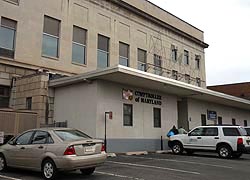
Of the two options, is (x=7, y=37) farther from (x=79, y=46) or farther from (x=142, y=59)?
(x=142, y=59)

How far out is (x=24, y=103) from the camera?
62.9ft

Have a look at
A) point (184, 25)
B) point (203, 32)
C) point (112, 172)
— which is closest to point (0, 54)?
point (112, 172)

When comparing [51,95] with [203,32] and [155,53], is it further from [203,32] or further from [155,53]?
[203,32]

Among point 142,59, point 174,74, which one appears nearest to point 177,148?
point 142,59

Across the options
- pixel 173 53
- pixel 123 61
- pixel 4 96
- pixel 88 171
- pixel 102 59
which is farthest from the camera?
pixel 173 53

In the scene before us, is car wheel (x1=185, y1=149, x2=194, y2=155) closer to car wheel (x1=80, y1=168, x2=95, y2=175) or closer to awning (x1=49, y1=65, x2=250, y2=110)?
awning (x1=49, y1=65, x2=250, y2=110)

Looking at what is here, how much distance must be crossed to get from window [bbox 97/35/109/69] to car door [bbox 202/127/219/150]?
1047 cm

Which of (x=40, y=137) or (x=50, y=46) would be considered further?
(x=50, y=46)

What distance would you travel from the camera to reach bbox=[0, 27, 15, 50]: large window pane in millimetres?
19469

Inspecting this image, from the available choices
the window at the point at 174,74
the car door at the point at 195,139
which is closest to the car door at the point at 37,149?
the car door at the point at 195,139

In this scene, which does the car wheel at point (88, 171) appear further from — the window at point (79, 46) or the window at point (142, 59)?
the window at point (142, 59)

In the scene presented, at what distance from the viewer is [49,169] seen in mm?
9336

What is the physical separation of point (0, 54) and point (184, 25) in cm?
2331

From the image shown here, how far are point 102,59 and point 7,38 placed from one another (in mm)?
7876
